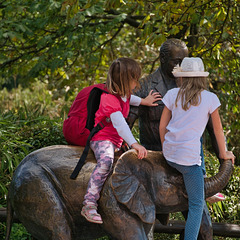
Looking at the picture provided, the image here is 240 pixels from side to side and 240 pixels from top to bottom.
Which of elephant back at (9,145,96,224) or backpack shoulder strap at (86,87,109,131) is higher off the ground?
backpack shoulder strap at (86,87,109,131)

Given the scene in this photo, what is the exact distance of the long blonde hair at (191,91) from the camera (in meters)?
3.28

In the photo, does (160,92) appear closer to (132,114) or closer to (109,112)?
(132,114)

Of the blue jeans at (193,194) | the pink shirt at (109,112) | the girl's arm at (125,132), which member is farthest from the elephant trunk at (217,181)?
the pink shirt at (109,112)

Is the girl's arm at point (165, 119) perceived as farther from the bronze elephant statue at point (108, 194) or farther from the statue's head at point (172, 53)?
the statue's head at point (172, 53)

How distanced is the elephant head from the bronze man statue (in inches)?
14.8

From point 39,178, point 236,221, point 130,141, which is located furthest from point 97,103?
point 236,221

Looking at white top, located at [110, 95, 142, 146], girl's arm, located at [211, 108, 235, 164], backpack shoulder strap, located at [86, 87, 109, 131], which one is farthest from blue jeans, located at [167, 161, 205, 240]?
backpack shoulder strap, located at [86, 87, 109, 131]

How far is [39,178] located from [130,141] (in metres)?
0.71

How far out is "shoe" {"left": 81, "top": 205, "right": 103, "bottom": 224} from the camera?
130 inches

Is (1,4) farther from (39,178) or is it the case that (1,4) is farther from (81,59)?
(39,178)

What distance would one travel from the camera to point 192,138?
331 cm

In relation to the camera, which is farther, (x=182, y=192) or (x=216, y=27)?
(x=216, y=27)

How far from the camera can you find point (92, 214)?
10.8 ft

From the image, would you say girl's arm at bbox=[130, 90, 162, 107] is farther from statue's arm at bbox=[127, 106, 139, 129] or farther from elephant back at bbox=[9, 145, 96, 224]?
elephant back at bbox=[9, 145, 96, 224]
